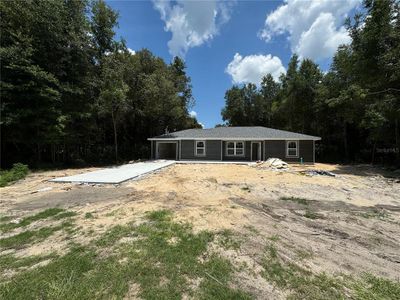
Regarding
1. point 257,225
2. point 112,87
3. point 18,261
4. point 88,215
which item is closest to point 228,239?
point 257,225

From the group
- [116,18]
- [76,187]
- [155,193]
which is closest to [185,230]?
[155,193]

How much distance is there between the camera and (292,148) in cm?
2030

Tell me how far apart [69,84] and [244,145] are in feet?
46.9

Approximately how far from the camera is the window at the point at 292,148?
795 inches

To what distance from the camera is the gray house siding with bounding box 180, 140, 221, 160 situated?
69.7 ft

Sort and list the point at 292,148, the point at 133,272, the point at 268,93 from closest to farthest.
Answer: the point at 133,272
the point at 292,148
the point at 268,93

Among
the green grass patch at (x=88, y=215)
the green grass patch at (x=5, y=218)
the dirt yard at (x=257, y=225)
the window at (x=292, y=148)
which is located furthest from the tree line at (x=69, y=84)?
the green grass patch at (x=88, y=215)

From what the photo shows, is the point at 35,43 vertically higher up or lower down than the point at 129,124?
higher up

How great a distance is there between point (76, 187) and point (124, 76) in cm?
1505

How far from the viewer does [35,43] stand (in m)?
15.5

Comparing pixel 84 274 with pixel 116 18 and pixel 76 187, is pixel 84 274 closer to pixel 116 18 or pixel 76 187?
pixel 76 187

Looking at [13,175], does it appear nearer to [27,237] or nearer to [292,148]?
[27,237]

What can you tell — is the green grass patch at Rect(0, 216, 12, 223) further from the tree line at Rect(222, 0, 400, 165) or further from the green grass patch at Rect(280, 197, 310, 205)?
the tree line at Rect(222, 0, 400, 165)

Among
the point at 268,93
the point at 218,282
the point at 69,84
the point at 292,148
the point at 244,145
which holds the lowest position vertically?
the point at 218,282
